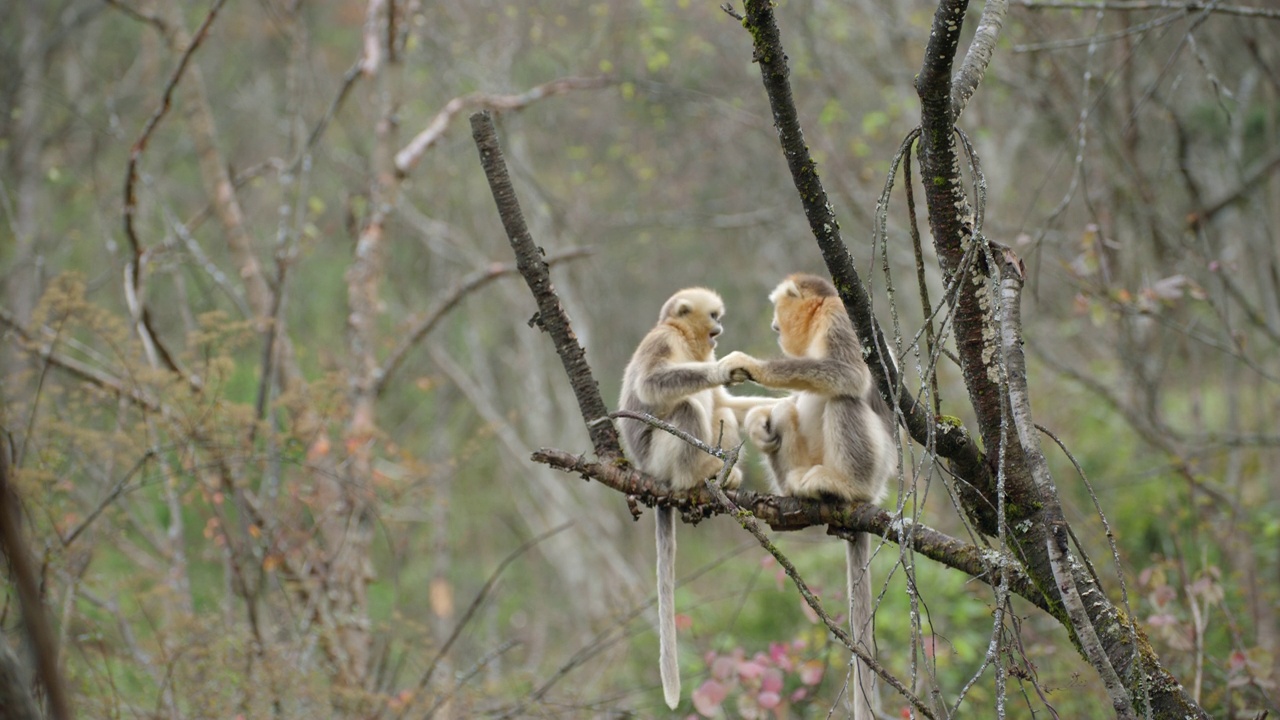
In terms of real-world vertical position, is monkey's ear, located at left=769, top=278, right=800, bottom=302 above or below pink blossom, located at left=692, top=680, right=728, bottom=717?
above

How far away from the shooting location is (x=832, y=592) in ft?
20.1

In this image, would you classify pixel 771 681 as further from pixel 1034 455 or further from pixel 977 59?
pixel 977 59

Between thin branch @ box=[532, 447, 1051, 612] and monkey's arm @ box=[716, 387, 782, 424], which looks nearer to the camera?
thin branch @ box=[532, 447, 1051, 612]

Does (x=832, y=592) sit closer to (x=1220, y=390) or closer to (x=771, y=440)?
(x=771, y=440)

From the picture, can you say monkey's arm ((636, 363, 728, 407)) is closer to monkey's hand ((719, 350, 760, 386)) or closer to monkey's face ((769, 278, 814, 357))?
monkey's hand ((719, 350, 760, 386))

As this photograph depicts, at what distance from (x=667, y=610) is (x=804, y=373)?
3.28 ft

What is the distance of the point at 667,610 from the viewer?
3723 mm

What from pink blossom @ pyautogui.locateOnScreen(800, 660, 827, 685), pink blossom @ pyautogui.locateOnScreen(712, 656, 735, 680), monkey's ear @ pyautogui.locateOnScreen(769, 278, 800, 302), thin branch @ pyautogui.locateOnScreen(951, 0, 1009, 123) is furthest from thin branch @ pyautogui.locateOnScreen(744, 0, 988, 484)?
pink blossom @ pyautogui.locateOnScreen(800, 660, 827, 685)

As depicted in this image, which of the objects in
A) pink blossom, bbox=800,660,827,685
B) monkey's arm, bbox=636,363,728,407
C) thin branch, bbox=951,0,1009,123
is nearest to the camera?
thin branch, bbox=951,0,1009,123

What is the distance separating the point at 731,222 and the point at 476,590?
8099mm

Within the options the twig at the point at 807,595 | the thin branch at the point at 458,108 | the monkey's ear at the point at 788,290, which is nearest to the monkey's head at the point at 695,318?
the monkey's ear at the point at 788,290

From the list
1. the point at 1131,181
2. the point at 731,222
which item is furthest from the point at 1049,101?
the point at 731,222

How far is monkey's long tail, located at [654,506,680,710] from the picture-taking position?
11.7 feet

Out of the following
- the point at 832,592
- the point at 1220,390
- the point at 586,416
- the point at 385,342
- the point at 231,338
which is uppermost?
the point at 1220,390
